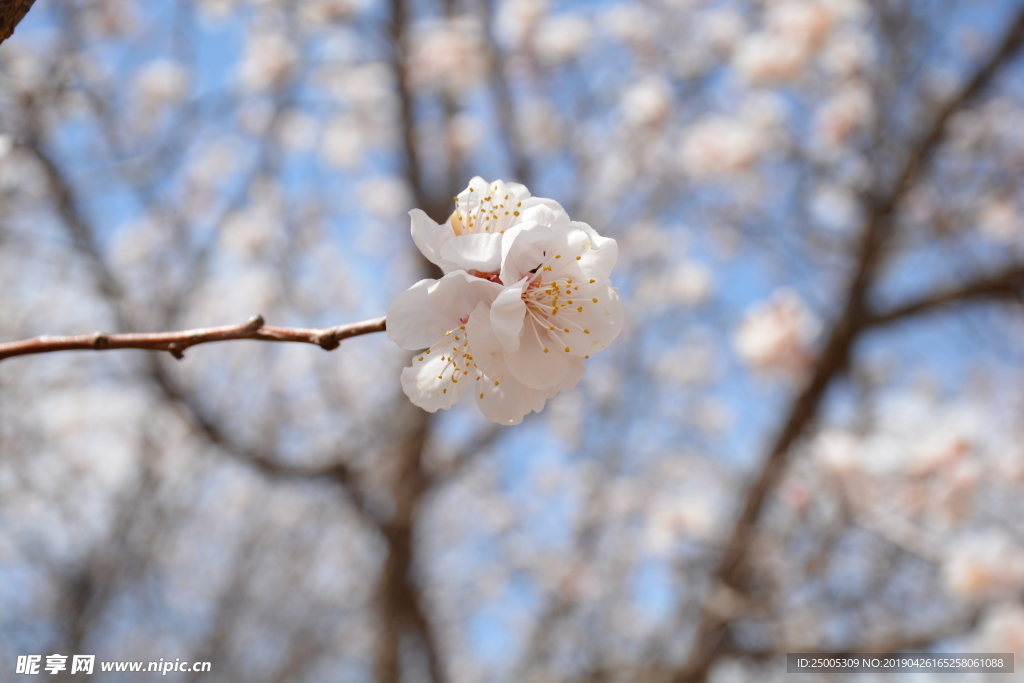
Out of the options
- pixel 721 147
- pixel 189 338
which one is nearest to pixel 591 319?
pixel 189 338

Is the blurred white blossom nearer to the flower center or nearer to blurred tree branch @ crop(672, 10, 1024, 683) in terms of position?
blurred tree branch @ crop(672, 10, 1024, 683)

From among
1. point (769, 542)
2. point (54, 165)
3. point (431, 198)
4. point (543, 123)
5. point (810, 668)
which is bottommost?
point (810, 668)

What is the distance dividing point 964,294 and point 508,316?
11.0 ft

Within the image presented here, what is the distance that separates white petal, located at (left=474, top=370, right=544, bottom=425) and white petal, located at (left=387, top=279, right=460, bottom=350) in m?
0.12

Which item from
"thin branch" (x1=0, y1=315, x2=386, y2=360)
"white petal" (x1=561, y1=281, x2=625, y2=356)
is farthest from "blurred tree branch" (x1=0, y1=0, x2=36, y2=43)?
"white petal" (x1=561, y1=281, x2=625, y2=356)

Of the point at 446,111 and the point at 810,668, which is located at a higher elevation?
the point at 446,111

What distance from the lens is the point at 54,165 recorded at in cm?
297

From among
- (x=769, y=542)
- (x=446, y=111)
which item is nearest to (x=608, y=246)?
(x=769, y=542)

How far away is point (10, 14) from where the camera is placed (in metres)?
0.71

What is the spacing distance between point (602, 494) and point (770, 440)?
137cm

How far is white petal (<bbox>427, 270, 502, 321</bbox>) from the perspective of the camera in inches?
Answer: 33.5

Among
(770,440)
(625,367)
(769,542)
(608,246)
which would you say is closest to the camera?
(608,246)

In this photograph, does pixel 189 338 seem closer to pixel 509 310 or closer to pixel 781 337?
pixel 509 310

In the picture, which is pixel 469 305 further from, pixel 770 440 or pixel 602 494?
pixel 602 494
